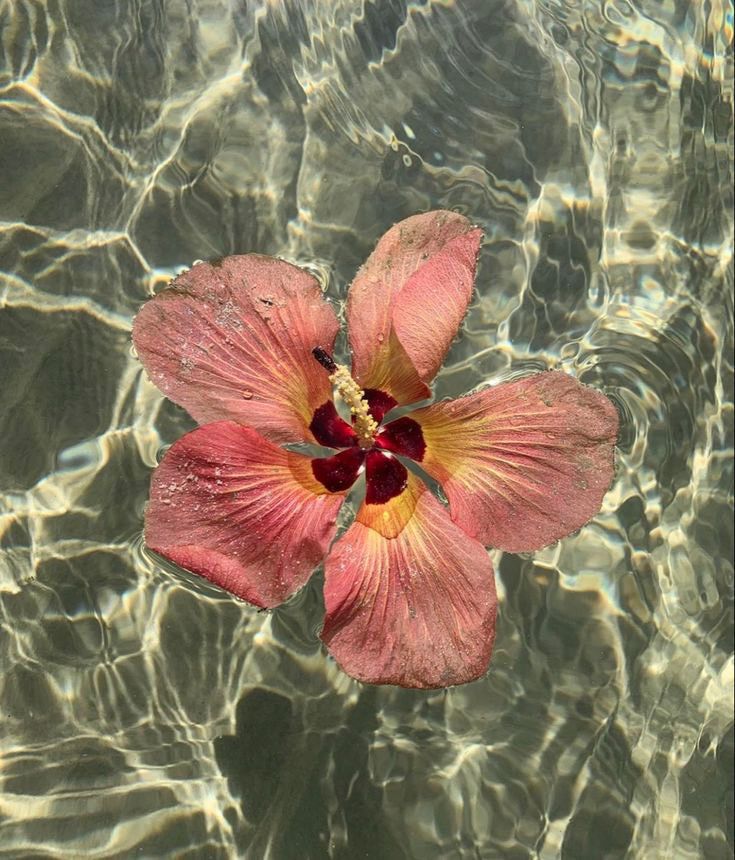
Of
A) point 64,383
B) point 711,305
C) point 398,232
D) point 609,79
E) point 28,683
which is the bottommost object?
point 28,683

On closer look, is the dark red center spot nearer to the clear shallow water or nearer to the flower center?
the flower center

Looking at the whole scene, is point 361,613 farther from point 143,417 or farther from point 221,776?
point 143,417

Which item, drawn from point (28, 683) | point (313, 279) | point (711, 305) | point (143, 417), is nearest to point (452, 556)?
point (313, 279)

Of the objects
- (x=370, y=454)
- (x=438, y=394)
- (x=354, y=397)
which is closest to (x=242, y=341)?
(x=354, y=397)

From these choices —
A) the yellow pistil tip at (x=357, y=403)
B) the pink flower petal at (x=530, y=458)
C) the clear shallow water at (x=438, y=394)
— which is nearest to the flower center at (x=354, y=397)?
the yellow pistil tip at (x=357, y=403)

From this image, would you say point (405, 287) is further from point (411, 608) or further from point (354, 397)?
point (411, 608)
